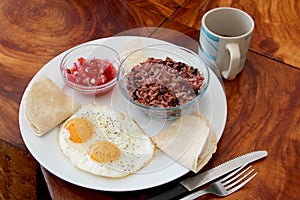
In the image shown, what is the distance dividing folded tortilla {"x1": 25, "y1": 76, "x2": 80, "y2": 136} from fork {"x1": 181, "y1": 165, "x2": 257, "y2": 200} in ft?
1.33

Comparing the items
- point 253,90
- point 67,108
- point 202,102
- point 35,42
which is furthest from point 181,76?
point 35,42

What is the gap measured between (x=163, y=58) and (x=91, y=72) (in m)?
0.22

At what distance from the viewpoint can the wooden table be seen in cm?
110

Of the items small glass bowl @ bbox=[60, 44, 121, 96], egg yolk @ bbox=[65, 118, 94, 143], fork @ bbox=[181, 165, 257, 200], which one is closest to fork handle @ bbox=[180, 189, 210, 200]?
fork @ bbox=[181, 165, 257, 200]

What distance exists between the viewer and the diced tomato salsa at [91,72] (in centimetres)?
128

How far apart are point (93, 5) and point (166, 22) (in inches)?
11.4

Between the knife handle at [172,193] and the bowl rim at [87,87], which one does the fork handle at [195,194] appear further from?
the bowl rim at [87,87]

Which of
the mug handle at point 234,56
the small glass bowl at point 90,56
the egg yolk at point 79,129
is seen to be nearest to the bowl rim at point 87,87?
the small glass bowl at point 90,56

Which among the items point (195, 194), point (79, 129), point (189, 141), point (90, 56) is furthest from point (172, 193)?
point (90, 56)

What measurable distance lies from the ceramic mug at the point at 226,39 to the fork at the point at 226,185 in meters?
0.34

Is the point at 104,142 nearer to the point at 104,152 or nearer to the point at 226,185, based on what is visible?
the point at 104,152

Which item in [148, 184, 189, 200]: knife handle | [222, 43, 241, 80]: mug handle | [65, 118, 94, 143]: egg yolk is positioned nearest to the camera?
[148, 184, 189, 200]: knife handle

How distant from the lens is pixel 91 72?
4.27 feet

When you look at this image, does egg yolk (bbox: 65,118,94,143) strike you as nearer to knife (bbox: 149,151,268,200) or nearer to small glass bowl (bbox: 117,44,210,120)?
small glass bowl (bbox: 117,44,210,120)
